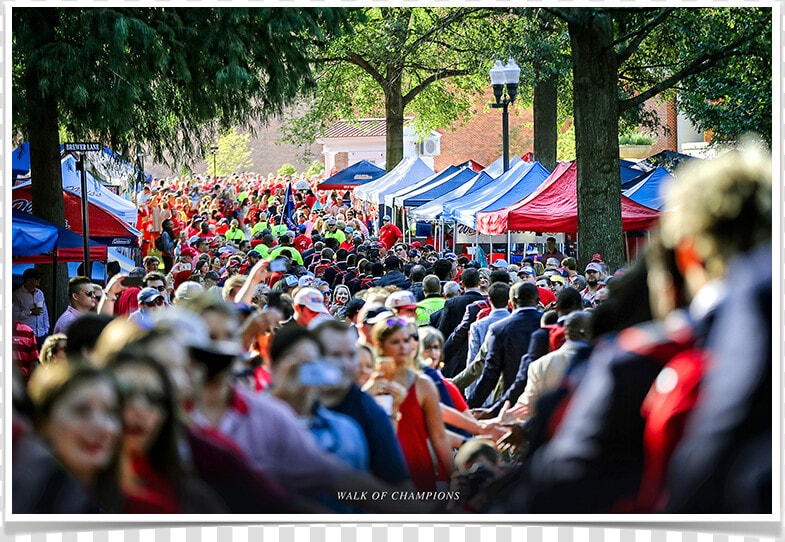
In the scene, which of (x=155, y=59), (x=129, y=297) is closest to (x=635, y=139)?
(x=155, y=59)

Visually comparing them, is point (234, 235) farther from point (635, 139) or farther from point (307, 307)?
point (635, 139)

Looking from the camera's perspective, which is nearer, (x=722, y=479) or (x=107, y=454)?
(x=722, y=479)

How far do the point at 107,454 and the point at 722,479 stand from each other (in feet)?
7.17

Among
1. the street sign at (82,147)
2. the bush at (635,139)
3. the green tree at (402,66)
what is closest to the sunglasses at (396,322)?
the street sign at (82,147)

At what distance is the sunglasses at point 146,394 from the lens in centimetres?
402

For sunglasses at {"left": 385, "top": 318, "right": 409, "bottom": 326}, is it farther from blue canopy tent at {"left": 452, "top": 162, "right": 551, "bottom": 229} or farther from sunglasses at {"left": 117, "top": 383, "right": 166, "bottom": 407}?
blue canopy tent at {"left": 452, "top": 162, "right": 551, "bottom": 229}

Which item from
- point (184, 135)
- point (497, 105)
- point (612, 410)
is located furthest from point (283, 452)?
point (497, 105)

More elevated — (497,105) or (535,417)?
(497,105)

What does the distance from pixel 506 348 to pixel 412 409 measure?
9.14 ft

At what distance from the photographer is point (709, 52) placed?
12.3 metres

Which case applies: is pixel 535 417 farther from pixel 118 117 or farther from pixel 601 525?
pixel 118 117

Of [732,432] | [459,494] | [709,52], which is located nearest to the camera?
[732,432]

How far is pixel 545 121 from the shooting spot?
22.8m

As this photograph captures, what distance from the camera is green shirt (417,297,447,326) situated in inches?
413
